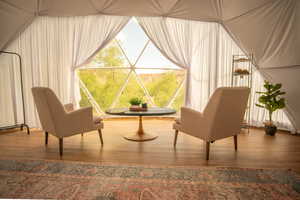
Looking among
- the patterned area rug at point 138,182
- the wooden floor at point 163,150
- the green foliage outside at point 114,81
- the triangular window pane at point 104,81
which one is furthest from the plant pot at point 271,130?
the triangular window pane at point 104,81

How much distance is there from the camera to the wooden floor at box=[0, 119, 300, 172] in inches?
93.0

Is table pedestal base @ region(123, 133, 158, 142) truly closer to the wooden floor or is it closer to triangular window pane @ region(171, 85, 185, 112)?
the wooden floor

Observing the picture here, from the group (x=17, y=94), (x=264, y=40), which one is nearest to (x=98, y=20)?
(x=17, y=94)

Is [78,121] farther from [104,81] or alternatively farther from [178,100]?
[104,81]

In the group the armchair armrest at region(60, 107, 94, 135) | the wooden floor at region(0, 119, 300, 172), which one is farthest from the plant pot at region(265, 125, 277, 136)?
the armchair armrest at region(60, 107, 94, 135)

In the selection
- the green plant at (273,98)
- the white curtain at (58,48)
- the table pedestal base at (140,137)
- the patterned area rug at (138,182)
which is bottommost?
the patterned area rug at (138,182)

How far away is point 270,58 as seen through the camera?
384 cm

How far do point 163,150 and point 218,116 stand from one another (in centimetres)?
106

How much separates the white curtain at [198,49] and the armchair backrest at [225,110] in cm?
212

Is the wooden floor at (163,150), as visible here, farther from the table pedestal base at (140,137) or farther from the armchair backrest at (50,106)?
the armchair backrest at (50,106)

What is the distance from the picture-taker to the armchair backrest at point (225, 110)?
7.23 feet

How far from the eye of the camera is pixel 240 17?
13.4 feet

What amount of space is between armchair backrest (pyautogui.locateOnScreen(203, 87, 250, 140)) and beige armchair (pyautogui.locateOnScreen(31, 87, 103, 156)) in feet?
6.15

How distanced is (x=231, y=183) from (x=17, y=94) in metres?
4.76
